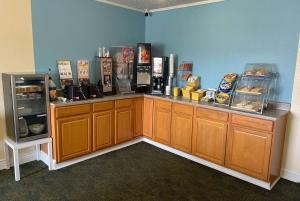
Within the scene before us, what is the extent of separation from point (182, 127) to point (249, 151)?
3.53ft

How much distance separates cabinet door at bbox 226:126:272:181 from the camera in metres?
Result: 2.77

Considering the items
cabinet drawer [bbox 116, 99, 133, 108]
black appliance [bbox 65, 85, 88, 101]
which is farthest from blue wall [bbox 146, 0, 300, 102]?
black appliance [bbox 65, 85, 88, 101]

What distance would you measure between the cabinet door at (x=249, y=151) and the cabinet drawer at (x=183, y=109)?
2.21ft

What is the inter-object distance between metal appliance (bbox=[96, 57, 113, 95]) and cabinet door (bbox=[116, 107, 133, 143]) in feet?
1.38

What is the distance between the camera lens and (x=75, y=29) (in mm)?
3637

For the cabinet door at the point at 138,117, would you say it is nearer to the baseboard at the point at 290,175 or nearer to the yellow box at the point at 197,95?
the yellow box at the point at 197,95

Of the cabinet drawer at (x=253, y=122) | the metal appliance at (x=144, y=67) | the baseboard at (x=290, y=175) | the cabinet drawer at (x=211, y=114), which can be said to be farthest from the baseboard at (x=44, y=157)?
the baseboard at (x=290, y=175)

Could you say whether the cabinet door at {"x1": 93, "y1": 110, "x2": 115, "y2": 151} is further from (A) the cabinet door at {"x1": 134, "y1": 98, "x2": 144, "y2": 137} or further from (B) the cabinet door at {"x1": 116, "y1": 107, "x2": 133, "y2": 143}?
(A) the cabinet door at {"x1": 134, "y1": 98, "x2": 144, "y2": 137}

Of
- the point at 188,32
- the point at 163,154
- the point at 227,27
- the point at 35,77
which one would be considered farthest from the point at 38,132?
the point at 227,27

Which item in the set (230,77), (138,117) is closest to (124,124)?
(138,117)

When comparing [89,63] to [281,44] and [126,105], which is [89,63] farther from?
[281,44]

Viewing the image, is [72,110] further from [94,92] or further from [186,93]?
→ [186,93]

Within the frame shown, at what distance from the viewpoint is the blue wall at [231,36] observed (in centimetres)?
298

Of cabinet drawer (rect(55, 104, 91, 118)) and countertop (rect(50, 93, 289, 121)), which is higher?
countertop (rect(50, 93, 289, 121))
